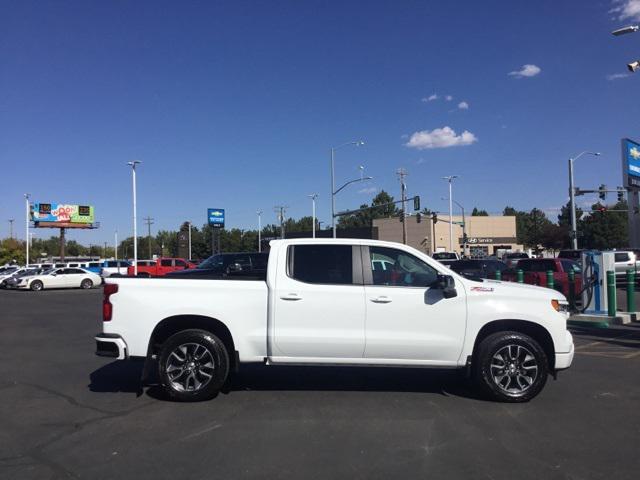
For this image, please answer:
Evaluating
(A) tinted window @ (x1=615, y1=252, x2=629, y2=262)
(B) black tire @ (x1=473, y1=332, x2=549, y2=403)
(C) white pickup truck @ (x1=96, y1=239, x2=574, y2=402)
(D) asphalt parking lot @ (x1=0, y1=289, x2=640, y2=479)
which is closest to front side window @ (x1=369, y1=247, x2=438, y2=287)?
(C) white pickup truck @ (x1=96, y1=239, x2=574, y2=402)

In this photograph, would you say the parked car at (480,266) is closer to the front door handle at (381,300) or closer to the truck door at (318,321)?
the front door handle at (381,300)

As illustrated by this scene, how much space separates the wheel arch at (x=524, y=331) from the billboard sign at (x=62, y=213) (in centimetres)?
7761

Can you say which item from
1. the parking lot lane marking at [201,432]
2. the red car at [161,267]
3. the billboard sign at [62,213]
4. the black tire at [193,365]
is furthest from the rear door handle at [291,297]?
the billboard sign at [62,213]

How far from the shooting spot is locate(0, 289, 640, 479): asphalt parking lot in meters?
4.59

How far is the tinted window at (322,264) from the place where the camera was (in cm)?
656

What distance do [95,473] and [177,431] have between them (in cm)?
108

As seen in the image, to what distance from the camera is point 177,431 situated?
5.50 metres

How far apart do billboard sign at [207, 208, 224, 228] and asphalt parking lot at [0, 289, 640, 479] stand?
7534 cm

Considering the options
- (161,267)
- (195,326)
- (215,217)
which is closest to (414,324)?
(195,326)

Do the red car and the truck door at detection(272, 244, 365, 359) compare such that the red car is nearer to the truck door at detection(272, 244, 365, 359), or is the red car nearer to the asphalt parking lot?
the asphalt parking lot

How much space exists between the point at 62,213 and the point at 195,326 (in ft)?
256

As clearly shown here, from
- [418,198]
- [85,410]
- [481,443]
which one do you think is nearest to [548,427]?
[481,443]

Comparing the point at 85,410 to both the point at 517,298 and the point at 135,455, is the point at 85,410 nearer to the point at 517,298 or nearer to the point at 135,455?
the point at 135,455

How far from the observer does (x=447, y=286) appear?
6.36 meters
